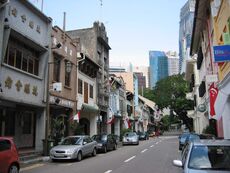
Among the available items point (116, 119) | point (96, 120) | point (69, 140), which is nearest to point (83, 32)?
point (96, 120)

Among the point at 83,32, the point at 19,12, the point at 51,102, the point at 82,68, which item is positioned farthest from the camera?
the point at 83,32

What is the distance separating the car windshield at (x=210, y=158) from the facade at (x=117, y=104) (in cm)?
3912

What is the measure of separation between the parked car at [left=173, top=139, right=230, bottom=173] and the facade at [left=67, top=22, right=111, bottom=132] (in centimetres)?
3117

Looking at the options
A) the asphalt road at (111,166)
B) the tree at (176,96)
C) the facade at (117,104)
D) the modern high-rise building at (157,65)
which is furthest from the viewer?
the modern high-rise building at (157,65)

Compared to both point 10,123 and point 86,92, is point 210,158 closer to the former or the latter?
point 10,123

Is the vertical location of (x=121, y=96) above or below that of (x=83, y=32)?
below

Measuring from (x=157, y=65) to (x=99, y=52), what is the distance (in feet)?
386

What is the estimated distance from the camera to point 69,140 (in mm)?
21188

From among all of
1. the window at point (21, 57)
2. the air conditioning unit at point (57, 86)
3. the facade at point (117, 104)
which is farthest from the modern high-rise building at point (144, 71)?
the window at point (21, 57)

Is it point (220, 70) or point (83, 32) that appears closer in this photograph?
point (220, 70)

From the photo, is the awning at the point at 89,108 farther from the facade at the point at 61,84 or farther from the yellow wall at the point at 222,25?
the yellow wall at the point at 222,25

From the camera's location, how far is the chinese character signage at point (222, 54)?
12.5 meters

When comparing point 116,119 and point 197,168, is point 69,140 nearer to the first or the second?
point 197,168

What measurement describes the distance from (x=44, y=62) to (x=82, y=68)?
933 cm
